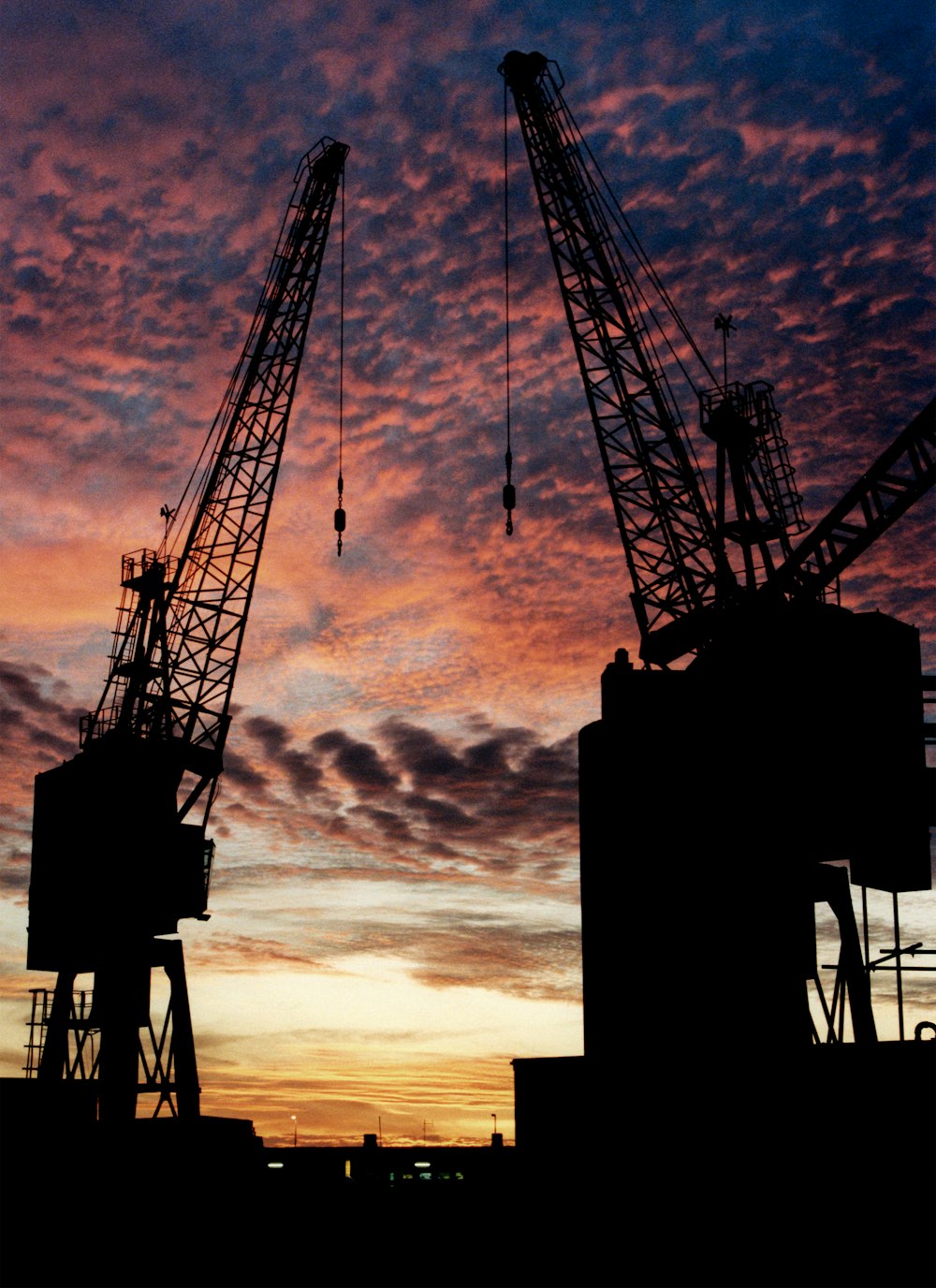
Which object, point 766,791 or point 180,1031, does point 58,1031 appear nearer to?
point 180,1031

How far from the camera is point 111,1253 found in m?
39.0

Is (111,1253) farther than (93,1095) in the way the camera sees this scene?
No

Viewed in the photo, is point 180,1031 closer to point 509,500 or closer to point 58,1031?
point 58,1031

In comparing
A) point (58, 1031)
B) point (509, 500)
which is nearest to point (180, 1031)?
point (58, 1031)

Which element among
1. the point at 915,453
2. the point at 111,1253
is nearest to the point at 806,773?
the point at 915,453

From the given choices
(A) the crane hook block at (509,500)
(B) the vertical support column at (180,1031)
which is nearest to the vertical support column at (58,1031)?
(B) the vertical support column at (180,1031)

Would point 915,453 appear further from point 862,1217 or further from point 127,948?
point 127,948

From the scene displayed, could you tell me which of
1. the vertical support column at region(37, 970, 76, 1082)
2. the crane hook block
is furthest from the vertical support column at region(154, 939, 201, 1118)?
the crane hook block

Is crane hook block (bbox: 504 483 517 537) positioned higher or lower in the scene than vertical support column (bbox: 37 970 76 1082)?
higher

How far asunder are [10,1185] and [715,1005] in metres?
22.3

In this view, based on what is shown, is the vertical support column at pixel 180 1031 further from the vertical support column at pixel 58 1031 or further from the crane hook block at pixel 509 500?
the crane hook block at pixel 509 500

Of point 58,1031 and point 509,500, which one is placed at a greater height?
point 509,500

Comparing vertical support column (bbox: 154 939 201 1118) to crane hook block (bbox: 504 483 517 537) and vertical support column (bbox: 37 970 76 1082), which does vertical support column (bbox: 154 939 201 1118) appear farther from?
crane hook block (bbox: 504 483 517 537)

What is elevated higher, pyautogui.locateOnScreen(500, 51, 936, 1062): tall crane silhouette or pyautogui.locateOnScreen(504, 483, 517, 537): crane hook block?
pyautogui.locateOnScreen(504, 483, 517, 537): crane hook block
